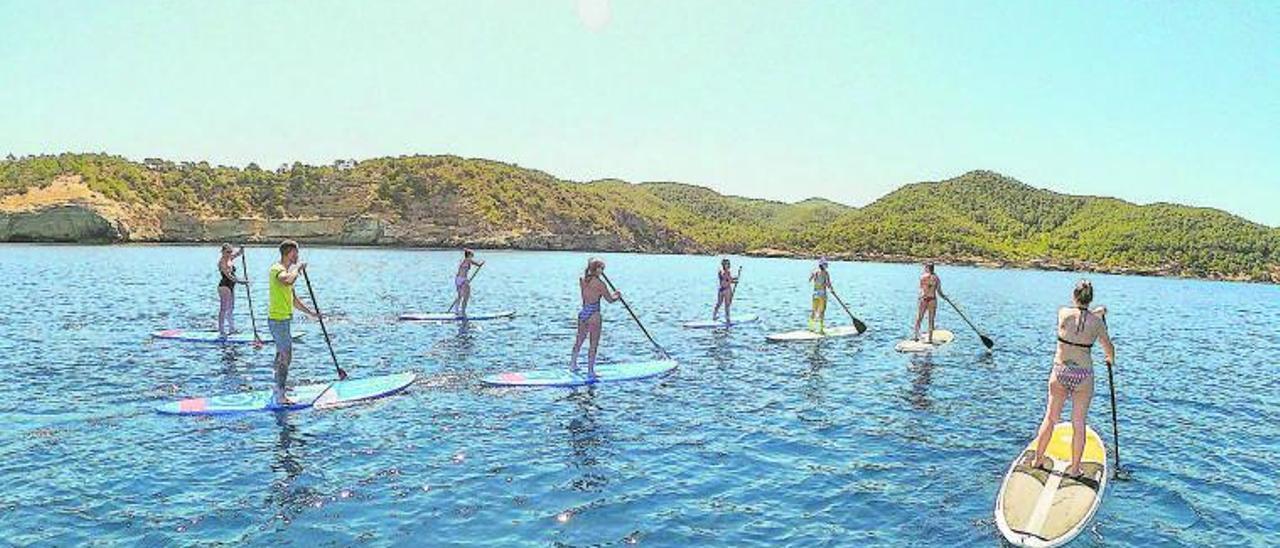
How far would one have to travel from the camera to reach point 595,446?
12.6 m

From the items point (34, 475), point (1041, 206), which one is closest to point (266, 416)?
point (34, 475)

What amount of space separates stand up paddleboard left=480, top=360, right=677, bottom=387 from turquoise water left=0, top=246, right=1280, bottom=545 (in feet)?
1.37

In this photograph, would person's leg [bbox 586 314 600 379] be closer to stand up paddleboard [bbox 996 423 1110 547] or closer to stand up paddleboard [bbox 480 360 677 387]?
stand up paddleboard [bbox 480 360 677 387]

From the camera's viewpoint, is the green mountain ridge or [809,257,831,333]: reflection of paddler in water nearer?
[809,257,831,333]: reflection of paddler in water

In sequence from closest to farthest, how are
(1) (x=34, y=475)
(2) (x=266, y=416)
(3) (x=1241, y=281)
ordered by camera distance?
(1) (x=34, y=475) < (2) (x=266, y=416) < (3) (x=1241, y=281)

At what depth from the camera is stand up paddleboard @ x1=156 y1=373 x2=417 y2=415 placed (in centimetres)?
1367

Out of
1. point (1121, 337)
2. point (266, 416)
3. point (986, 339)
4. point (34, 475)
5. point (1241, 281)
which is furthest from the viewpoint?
point (1241, 281)

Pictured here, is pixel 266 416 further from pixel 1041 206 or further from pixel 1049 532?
pixel 1041 206

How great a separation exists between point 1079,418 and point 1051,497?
1129 millimetres

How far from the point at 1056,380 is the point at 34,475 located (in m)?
13.1

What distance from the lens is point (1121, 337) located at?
33.2 metres

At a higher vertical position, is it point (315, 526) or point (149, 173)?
point (149, 173)

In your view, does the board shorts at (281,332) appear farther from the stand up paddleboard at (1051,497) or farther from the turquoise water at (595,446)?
the stand up paddleboard at (1051,497)

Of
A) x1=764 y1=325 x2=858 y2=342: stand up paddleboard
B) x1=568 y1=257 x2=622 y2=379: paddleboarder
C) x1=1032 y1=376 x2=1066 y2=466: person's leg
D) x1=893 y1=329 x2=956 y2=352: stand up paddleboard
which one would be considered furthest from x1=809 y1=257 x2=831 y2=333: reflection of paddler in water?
x1=1032 y1=376 x2=1066 y2=466: person's leg
